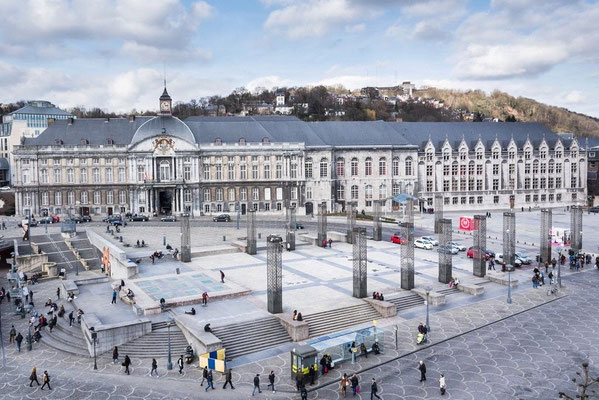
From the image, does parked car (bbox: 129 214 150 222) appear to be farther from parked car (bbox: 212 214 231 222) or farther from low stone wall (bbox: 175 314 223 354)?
low stone wall (bbox: 175 314 223 354)

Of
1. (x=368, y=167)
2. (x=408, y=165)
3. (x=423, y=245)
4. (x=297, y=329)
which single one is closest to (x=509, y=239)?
(x=423, y=245)

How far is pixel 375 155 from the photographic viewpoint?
111 metres

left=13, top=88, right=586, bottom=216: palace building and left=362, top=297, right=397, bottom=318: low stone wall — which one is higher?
left=13, top=88, right=586, bottom=216: palace building

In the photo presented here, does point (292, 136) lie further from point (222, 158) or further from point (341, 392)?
point (341, 392)

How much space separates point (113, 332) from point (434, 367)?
2060cm

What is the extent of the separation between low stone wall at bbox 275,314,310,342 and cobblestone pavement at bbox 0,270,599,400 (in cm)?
273

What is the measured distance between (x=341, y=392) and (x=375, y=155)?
84093mm

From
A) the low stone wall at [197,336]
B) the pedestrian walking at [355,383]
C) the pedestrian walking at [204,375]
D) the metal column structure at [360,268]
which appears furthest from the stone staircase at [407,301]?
the pedestrian walking at [204,375]

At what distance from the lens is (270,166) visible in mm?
105750

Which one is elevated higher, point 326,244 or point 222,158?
point 222,158

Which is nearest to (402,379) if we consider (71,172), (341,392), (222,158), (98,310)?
(341,392)

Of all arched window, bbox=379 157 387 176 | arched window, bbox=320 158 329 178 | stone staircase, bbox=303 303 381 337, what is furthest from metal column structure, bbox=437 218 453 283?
arched window, bbox=379 157 387 176

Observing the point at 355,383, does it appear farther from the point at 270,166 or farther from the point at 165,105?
the point at 165,105

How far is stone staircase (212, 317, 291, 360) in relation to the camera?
3622cm
